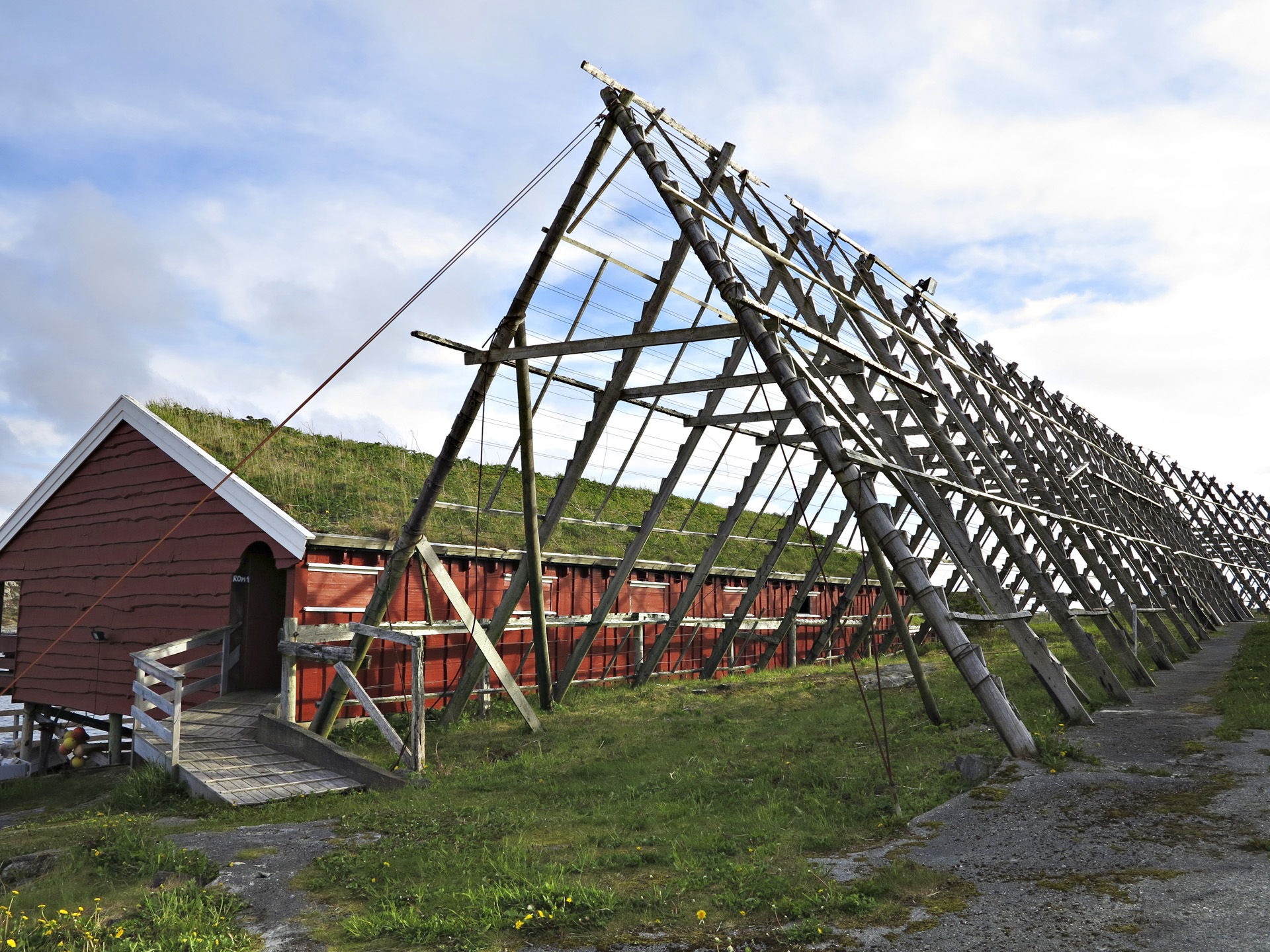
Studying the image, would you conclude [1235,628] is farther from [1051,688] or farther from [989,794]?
→ [989,794]

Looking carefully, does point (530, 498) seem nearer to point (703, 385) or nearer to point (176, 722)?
point (703, 385)

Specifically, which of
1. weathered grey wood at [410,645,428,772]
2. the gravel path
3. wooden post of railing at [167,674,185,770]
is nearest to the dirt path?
the gravel path

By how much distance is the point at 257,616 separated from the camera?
14.1 metres

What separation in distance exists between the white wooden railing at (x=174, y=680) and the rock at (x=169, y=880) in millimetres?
3618

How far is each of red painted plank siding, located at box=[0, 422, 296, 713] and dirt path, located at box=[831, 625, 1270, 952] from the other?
9911 mm

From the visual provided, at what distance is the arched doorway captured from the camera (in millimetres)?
13695

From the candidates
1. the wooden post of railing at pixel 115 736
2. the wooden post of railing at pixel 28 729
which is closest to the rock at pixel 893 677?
the wooden post of railing at pixel 115 736

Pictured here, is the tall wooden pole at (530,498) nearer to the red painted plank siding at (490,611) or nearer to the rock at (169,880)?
the red painted plank siding at (490,611)

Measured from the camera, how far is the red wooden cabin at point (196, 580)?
13188mm

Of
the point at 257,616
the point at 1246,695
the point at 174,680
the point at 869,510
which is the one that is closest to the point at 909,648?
the point at 869,510

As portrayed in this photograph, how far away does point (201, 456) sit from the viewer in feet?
46.2

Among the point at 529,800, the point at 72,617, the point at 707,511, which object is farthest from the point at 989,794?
the point at 707,511

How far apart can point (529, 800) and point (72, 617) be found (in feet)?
42.2

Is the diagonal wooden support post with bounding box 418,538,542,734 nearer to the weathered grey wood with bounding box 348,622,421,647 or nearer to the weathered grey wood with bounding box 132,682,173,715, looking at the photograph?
the weathered grey wood with bounding box 348,622,421,647
